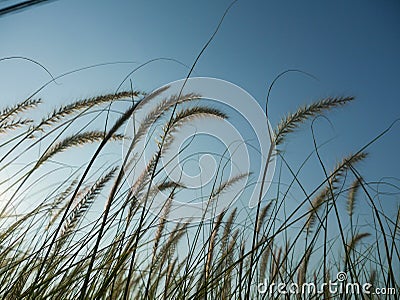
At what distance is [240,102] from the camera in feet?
3.49

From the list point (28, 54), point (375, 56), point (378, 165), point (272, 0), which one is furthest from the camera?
point (28, 54)

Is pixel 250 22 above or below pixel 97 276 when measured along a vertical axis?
above

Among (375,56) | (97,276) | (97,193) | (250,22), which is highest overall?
(250,22)

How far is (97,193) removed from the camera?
0.96 meters

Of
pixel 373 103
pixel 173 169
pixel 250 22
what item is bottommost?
pixel 173 169

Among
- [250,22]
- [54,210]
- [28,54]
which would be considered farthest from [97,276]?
[28,54]

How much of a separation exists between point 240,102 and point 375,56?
1.16 m

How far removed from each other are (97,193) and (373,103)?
1323mm

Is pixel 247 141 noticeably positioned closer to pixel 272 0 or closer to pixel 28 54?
pixel 272 0

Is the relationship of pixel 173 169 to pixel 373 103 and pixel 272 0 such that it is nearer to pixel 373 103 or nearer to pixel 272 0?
pixel 373 103

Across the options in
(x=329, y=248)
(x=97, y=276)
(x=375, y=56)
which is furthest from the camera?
(x=375, y=56)

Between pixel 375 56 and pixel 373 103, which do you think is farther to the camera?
pixel 375 56

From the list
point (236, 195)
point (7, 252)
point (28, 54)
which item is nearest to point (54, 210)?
point (7, 252)

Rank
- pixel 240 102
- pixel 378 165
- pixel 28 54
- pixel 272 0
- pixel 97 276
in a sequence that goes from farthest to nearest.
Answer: pixel 28 54
pixel 272 0
pixel 378 165
pixel 240 102
pixel 97 276
